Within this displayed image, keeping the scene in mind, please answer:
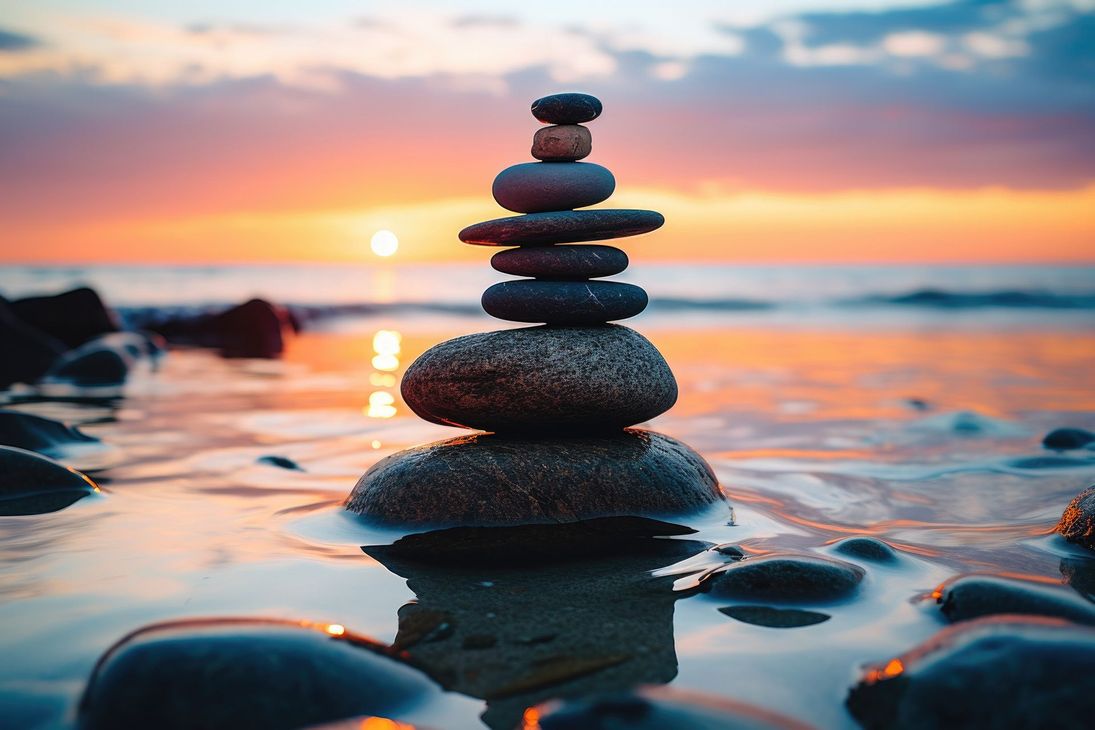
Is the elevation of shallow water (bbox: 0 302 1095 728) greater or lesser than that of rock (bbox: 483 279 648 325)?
lesser

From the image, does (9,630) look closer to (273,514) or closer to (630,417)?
(273,514)

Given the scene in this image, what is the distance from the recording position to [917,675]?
9.26 feet

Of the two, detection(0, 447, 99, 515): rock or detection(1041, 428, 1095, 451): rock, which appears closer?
detection(0, 447, 99, 515): rock

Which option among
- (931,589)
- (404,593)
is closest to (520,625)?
(404,593)

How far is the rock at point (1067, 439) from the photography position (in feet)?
24.6

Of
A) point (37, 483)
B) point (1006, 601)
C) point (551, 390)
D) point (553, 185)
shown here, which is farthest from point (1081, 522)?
point (37, 483)

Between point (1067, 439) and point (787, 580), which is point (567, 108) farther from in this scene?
point (1067, 439)

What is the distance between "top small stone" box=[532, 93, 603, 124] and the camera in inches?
232

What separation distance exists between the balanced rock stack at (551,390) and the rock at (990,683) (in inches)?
94.7

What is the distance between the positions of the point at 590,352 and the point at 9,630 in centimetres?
335

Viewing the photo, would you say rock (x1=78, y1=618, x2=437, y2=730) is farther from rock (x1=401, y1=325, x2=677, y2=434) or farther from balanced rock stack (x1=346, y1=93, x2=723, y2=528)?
rock (x1=401, y1=325, x2=677, y2=434)

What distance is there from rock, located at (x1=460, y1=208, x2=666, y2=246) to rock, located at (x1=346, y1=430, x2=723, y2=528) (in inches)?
53.2

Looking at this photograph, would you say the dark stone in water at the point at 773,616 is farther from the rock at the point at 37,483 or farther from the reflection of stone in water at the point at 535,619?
the rock at the point at 37,483

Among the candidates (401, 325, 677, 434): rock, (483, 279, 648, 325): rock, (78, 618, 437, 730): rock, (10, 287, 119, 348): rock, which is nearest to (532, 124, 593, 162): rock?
(483, 279, 648, 325): rock
